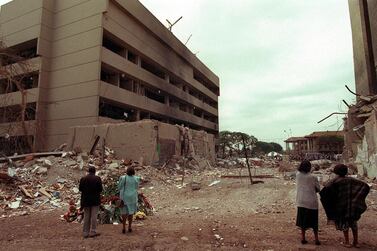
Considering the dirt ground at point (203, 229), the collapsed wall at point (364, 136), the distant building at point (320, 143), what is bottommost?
the dirt ground at point (203, 229)

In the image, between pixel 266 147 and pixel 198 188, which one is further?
pixel 266 147

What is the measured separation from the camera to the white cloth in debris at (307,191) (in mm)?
5316

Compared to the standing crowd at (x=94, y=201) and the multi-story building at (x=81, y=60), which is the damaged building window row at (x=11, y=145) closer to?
the multi-story building at (x=81, y=60)

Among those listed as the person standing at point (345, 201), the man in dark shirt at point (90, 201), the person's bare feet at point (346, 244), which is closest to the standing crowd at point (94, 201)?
the man in dark shirt at point (90, 201)

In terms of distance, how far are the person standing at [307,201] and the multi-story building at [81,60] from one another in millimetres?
21997

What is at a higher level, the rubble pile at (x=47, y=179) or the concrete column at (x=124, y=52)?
the concrete column at (x=124, y=52)

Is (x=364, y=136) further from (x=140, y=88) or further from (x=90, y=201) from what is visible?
(x=140, y=88)

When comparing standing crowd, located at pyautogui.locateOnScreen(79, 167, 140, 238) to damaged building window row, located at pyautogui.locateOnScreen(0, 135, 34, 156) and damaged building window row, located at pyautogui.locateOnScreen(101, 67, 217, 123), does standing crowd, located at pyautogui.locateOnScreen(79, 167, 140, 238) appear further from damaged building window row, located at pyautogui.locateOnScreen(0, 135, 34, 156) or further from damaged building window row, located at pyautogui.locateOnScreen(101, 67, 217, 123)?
damaged building window row, located at pyautogui.locateOnScreen(101, 67, 217, 123)

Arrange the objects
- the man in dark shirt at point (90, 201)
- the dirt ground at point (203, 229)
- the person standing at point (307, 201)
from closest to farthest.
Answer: the person standing at point (307, 201)
the dirt ground at point (203, 229)
the man in dark shirt at point (90, 201)

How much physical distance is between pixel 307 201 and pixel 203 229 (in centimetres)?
227

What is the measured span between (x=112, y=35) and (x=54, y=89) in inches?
267

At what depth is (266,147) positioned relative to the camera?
7875 centimetres

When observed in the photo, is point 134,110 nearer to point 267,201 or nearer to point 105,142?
point 105,142

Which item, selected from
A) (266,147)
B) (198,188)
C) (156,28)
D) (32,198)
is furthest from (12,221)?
(266,147)
